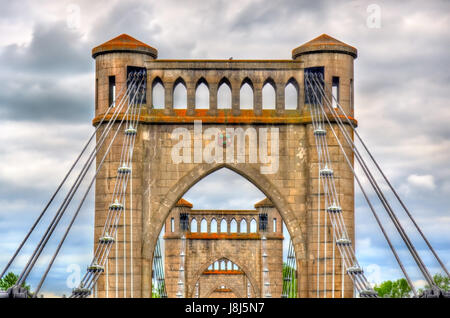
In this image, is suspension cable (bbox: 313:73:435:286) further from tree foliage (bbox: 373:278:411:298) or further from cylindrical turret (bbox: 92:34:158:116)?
tree foliage (bbox: 373:278:411:298)

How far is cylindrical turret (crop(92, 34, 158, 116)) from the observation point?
3647 centimetres

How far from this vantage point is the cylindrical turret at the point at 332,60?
36125mm

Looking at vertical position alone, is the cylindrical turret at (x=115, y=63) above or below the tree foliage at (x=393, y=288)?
above

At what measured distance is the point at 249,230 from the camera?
222ft

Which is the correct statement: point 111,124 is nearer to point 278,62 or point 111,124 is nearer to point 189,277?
point 278,62

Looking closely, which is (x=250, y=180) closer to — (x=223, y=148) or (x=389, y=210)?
(x=223, y=148)

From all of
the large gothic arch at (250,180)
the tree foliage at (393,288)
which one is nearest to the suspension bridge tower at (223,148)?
the large gothic arch at (250,180)

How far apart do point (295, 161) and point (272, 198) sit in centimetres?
149

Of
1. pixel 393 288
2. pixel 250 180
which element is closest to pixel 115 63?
pixel 250 180

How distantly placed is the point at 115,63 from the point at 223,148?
4745 millimetres

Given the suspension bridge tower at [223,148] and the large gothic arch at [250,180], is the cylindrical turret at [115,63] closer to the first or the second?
the suspension bridge tower at [223,148]

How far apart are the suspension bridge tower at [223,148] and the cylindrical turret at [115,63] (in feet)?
0.11

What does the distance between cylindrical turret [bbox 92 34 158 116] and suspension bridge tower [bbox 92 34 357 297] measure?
0.11 feet
